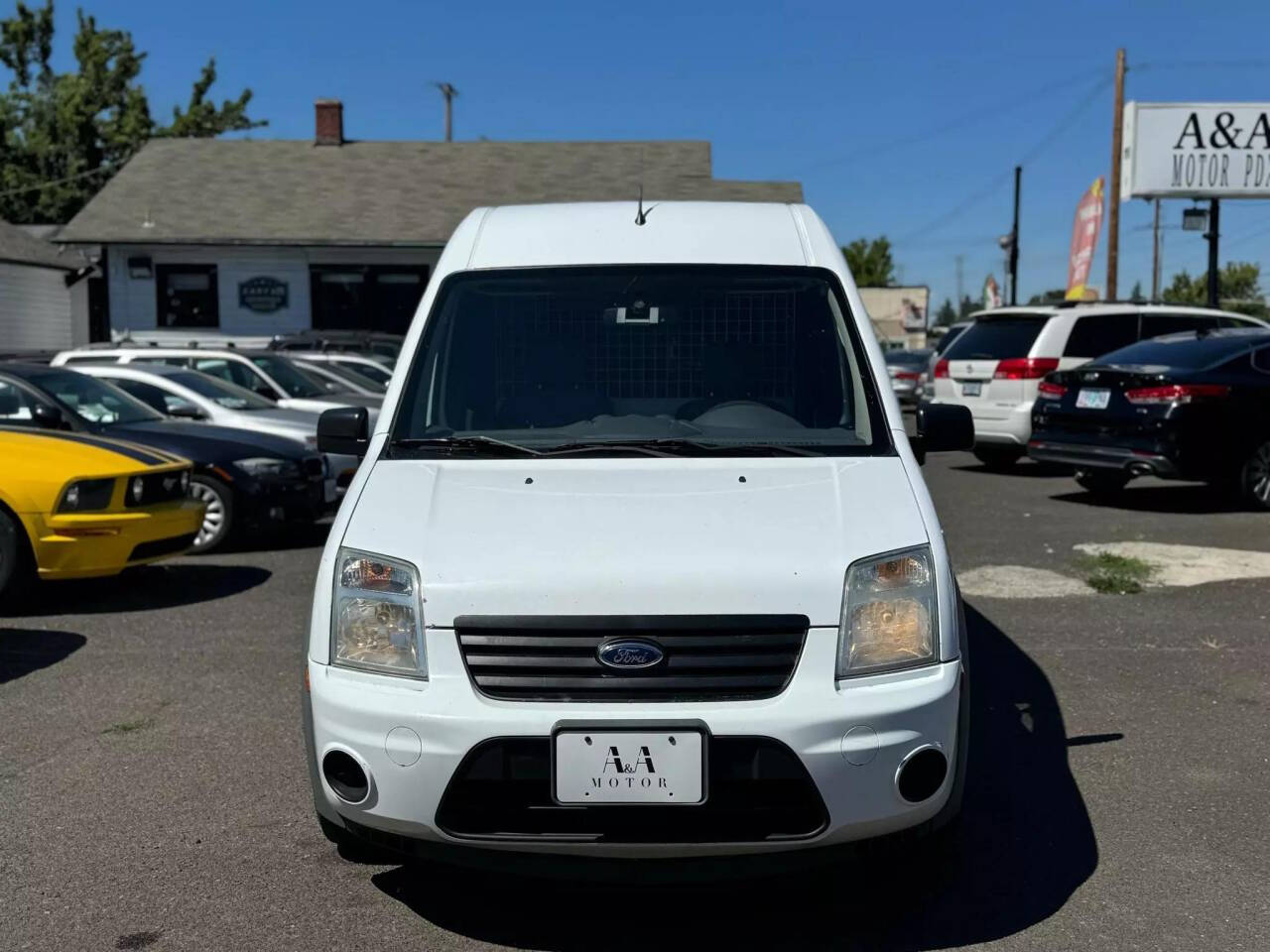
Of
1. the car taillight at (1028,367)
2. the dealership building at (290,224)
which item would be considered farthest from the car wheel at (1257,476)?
the dealership building at (290,224)

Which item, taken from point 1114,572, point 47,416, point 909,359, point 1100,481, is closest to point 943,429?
point 1114,572

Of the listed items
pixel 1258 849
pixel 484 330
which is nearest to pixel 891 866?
pixel 1258 849

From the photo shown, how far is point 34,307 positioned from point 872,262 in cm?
6260

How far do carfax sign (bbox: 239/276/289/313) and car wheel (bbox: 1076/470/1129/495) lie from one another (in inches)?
862

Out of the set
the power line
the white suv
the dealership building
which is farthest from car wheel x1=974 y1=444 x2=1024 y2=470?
the power line

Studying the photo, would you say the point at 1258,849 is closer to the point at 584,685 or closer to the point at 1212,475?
the point at 584,685

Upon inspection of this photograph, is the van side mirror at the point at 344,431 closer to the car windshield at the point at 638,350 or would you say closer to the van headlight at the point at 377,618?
the car windshield at the point at 638,350

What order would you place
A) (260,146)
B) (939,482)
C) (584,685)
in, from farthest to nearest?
(260,146), (939,482), (584,685)

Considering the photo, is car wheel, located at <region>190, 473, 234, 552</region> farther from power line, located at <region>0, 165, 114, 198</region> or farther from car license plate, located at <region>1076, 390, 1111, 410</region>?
power line, located at <region>0, 165, 114, 198</region>

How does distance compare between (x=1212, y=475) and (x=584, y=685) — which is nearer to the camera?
(x=584, y=685)

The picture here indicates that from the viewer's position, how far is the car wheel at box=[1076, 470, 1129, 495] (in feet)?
42.4

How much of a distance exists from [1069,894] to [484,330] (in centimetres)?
265

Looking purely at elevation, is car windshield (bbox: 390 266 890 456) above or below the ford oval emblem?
above

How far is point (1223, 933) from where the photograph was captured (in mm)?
3557
